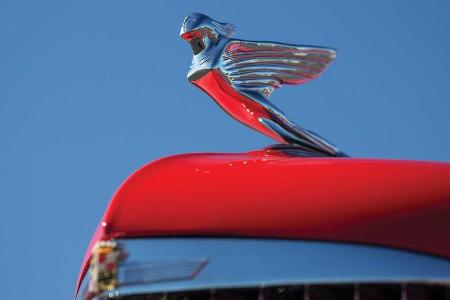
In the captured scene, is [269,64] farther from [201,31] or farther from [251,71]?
[201,31]

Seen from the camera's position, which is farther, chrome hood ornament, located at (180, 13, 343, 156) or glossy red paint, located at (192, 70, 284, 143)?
glossy red paint, located at (192, 70, 284, 143)

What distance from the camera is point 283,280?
171 inches

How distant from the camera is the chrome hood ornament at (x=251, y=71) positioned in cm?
640

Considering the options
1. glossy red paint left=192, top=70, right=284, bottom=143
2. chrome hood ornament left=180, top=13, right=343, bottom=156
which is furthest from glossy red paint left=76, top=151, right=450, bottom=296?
glossy red paint left=192, top=70, right=284, bottom=143

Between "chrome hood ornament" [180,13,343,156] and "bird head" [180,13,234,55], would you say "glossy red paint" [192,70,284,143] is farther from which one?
"bird head" [180,13,234,55]

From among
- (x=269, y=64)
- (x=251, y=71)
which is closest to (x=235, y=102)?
(x=251, y=71)

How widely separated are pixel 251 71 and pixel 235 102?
0.27 metres

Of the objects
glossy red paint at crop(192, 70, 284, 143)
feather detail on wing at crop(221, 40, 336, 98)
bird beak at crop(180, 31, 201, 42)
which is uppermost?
bird beak at crop(180, 31, 201, 42)

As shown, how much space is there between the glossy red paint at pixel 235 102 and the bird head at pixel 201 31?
22 cm

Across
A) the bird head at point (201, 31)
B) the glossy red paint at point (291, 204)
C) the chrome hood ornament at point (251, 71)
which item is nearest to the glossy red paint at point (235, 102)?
the chrome hood ornament at point (251, 71)

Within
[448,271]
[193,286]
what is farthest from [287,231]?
[448,271]

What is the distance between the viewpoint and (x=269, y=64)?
6652 mm

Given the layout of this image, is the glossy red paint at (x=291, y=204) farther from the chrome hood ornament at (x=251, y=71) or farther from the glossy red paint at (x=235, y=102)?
the glossy red paint at (x=235, y=102)

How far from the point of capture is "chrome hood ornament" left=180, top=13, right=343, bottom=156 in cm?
640
